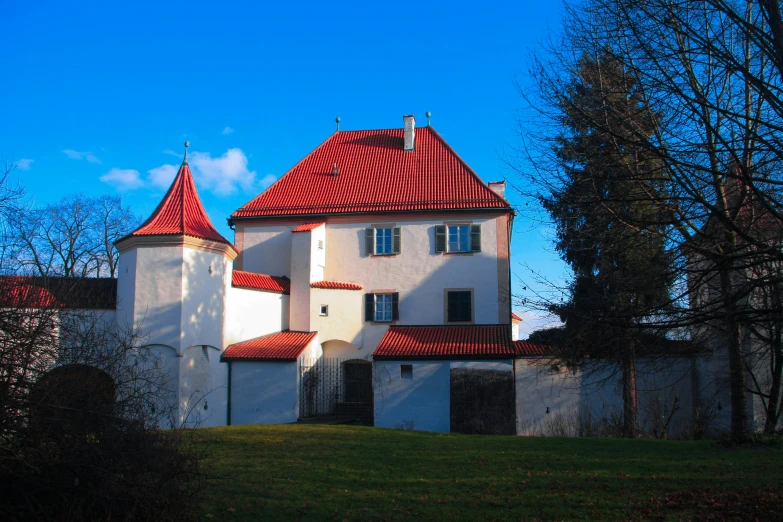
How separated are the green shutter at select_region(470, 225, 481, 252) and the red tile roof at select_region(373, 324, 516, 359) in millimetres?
3151

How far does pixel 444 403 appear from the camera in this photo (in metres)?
20.2

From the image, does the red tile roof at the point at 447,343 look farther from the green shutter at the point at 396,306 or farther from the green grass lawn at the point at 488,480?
the green grass lawn at the point at 488,480

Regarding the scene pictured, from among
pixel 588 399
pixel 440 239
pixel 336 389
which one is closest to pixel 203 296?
pixel 336 389

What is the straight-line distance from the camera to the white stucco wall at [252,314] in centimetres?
2308

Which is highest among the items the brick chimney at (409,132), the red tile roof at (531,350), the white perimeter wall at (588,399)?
the brick chimney at (409,132)

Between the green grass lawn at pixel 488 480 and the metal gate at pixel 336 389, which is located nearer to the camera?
the green grass lawn at pixel 488 480

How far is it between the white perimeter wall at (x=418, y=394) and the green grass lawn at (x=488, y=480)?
5.58m

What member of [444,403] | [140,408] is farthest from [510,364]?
[140,408]

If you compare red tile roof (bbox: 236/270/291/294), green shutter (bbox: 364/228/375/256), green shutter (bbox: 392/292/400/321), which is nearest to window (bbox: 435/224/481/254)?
green shutter (bbox: 392/292/400/321)

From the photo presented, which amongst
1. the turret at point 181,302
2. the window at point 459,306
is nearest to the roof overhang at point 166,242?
the turret at point 181,302

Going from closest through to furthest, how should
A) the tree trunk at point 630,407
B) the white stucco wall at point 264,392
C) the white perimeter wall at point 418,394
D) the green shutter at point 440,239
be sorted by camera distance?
the tree trunk at point 630,407
the white perimeter wall at point 418,394
the white stucco wall at point 264,392
the green shutter at point 440,239

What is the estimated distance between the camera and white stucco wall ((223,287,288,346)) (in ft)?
75.7

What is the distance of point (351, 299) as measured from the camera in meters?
25.6

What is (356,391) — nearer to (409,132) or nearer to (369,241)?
(369,241)
